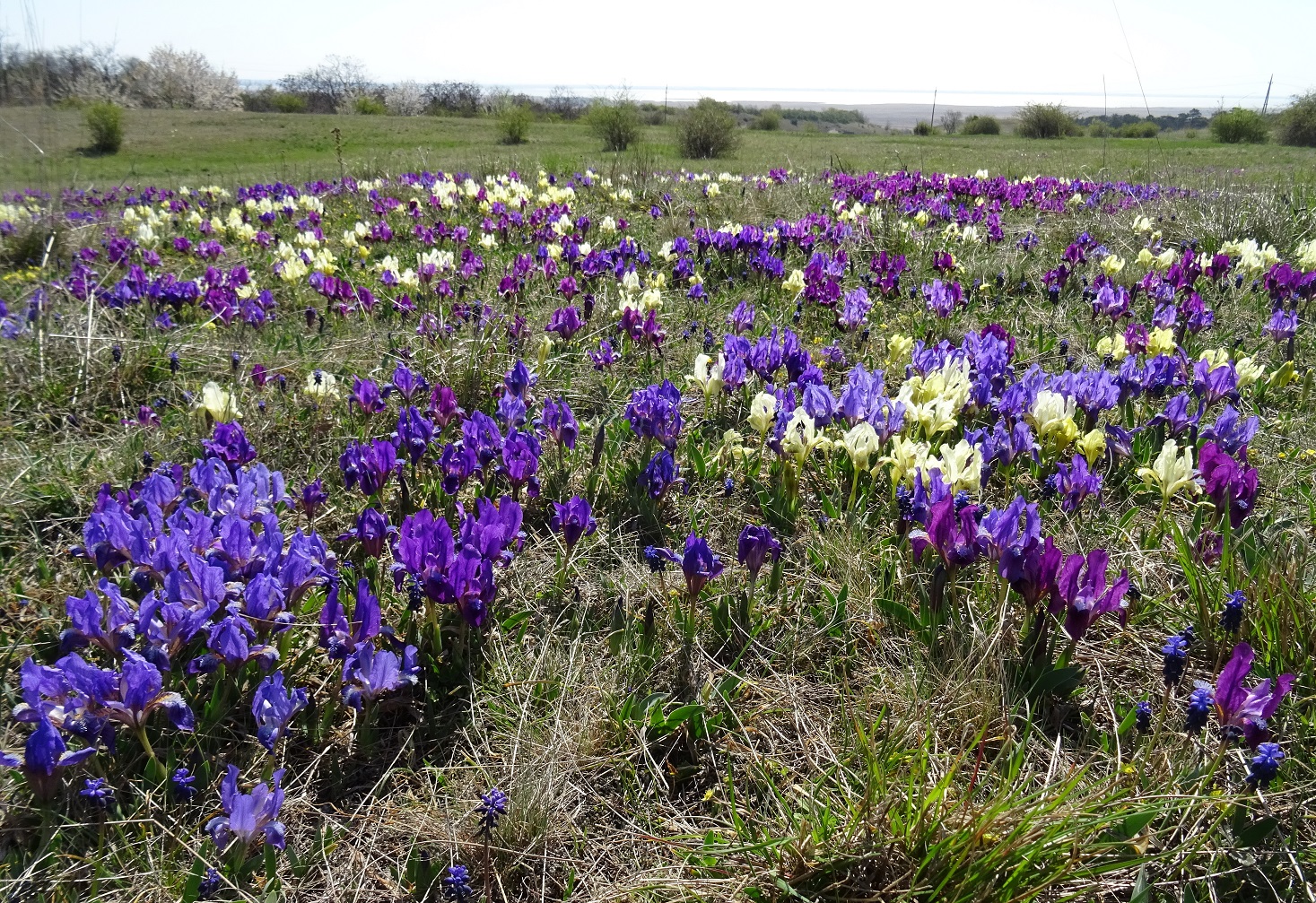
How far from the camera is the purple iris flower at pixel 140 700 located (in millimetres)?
1965

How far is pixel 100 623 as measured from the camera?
7.21 ft

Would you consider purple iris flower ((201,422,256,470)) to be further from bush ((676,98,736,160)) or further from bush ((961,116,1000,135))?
bush ((961,116,1000,135))

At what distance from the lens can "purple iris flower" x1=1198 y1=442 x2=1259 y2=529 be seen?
2.76 metres

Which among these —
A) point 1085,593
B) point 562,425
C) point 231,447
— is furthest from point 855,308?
point 231,447

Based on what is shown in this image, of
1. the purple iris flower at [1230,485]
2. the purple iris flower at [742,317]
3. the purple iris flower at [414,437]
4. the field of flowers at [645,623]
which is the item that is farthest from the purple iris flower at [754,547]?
the purple iris flower at [742,317]

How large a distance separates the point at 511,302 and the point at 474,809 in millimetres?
5039

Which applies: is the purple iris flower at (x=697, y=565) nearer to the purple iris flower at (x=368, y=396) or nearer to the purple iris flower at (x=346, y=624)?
the purple iris flower at (x=346, y=624)

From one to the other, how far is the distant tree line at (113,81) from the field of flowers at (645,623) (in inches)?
143

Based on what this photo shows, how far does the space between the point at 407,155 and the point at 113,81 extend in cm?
2743

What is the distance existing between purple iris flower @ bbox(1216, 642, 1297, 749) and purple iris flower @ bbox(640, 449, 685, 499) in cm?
202

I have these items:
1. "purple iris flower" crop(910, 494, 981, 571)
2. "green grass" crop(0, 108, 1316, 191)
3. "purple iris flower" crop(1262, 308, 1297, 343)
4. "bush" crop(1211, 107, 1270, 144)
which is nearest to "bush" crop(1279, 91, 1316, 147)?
"bush" crop(1211, 107, 1270, 144)

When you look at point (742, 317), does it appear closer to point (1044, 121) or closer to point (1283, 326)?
point (1283, 326)

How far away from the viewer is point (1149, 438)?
3.90 meters

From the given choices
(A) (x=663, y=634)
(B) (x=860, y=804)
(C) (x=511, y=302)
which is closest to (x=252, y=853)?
(A) (x=663, y=634)
